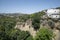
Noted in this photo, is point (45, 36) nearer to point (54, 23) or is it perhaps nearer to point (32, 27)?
point (54, 23)

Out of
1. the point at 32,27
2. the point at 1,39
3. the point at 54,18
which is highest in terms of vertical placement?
the point at 54,18

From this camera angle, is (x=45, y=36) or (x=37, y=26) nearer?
(x=45, y=36)

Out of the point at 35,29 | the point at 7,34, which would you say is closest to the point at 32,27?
the point at 35,29

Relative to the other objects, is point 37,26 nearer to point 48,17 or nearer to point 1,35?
point 48,17

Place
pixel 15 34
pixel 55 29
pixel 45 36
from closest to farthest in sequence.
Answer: pixel 45 36 < pixel 55 29 < pixel 15 34

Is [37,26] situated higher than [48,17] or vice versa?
[48,17]

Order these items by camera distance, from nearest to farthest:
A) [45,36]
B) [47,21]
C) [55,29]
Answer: [45,36]
[55,29]
[47,21]

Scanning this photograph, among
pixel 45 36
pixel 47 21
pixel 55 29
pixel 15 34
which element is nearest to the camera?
pixel 45 36

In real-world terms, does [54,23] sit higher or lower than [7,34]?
higher

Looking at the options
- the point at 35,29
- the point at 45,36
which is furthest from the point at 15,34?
the point at 45,36
